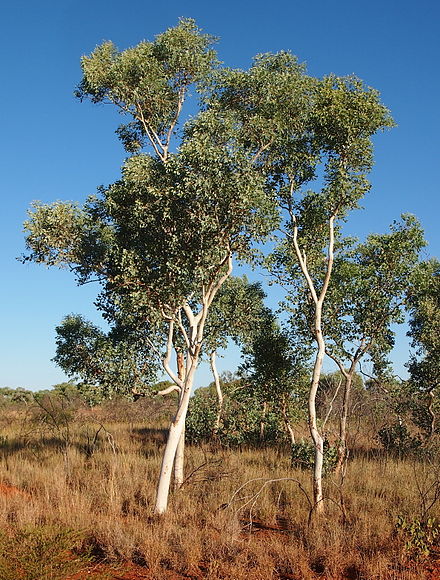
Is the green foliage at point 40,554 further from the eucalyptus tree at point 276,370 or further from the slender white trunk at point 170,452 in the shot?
the eucalyptus tree at point 276,370

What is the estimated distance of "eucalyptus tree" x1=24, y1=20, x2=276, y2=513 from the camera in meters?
12.8

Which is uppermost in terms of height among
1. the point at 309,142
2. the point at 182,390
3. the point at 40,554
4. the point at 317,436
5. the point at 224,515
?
the point at 309,142

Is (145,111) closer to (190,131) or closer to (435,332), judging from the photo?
(190,131)

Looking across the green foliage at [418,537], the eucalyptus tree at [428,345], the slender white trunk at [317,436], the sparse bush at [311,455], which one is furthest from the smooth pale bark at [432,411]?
the green foliage at [418,537]

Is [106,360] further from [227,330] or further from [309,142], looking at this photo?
[309,142]

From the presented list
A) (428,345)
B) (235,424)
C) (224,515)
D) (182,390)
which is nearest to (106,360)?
(182,390)

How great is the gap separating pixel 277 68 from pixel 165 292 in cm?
855

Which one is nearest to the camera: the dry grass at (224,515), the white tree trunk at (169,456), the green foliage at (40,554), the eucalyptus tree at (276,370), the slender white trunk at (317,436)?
the green foliage at (40,554)

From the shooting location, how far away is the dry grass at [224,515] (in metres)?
9.27

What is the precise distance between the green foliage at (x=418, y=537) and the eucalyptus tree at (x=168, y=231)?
5.44 m

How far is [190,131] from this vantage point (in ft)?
49.2

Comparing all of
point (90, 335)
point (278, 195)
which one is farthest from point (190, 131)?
point (90, 335)

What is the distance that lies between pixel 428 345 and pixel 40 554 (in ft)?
57.9

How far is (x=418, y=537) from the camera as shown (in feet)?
32.1
